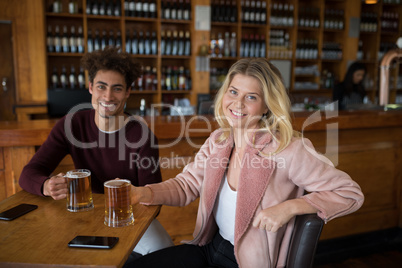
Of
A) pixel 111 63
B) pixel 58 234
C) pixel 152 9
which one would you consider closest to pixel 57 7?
pixel 152 9

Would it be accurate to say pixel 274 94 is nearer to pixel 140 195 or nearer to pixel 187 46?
pixel 140 195

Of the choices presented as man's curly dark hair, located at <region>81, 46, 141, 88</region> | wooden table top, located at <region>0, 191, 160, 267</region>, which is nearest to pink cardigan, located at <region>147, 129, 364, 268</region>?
wooden table top, located at <region>0, 191, 160, 267</region>

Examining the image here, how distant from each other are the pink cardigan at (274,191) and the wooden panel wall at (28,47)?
11.3 feet

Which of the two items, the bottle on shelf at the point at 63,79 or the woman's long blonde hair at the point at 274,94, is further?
the bottle on shelf at the point at 63,79

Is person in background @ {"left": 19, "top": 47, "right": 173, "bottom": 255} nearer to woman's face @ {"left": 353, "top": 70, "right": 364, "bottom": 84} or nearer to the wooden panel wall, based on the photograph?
the wooden panel wall

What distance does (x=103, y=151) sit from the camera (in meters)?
1.70

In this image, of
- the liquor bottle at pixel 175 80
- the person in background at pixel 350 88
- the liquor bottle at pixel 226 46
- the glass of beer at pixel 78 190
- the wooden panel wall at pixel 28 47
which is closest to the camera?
the glass of beer at pixel 78 190

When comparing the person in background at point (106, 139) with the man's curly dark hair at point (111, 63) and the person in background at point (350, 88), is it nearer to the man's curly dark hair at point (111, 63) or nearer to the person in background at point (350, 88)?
the man's curly dark hair at point (111, 63)

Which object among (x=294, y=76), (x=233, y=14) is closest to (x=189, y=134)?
(x=233, y=14)

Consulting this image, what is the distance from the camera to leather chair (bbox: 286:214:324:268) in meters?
1.12

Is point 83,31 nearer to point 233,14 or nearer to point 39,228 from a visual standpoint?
point 233,14

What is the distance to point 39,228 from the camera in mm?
1095

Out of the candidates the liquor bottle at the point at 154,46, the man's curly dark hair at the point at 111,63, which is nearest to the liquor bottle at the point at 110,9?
the liquor bottle at the point at 154,46

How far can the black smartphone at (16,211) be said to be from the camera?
1.16 meters
